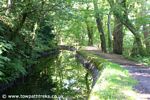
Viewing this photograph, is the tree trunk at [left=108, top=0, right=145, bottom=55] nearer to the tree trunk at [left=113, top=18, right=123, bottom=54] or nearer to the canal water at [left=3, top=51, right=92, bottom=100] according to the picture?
the tree trunk at [left=113, top=18, right=123, bottom=54]

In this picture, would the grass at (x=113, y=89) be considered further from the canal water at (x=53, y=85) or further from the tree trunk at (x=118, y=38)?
the tree trunk at (x=118, y=38)

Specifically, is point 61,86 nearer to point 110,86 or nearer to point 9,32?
point 9,32

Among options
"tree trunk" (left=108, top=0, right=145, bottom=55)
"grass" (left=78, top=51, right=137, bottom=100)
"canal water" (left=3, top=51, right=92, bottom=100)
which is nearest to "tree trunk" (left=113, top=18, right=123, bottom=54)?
"tree trunk" (left=108, top=0, right=145, bottom=55)

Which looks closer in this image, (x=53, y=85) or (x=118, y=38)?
(x=53, y=85)

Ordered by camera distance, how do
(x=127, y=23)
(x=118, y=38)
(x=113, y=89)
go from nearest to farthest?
(x=113, y=89) < (x=127, y=23) < (x=118, y=38)

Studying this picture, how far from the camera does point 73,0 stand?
16.0m

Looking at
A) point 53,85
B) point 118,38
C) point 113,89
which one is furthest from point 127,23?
point 113,89

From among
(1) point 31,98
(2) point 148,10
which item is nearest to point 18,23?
(1) point 31,98

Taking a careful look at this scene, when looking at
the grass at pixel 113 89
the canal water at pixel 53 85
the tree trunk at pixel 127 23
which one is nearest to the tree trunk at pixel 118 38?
the tree trunk at pixel 127 23

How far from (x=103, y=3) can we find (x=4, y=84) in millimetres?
19532

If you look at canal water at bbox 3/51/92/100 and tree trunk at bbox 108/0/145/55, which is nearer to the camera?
canal water at bbox 3/51/92/100

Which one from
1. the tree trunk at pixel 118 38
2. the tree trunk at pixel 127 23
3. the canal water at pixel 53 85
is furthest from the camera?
the tree trunk at pixel 118 38

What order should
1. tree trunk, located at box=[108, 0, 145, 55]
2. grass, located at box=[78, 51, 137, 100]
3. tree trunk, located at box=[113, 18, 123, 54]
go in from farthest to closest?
tree trunk, located at box=[113, 18, 123, 54]
tree trunk, located at box=[108, 0, 145, 55]
grass, located at box=[78, 51, 137, 100]

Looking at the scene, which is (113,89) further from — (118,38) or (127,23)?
(118,38)
